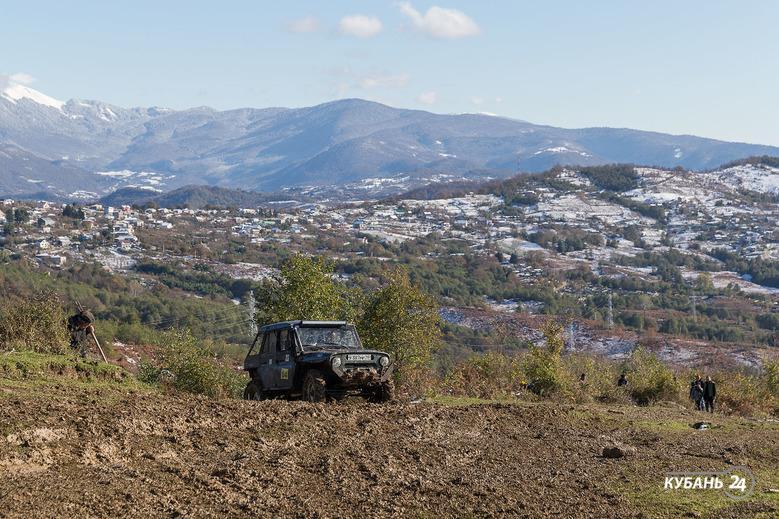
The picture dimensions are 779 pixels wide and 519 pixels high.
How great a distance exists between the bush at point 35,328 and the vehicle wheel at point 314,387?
638 cm

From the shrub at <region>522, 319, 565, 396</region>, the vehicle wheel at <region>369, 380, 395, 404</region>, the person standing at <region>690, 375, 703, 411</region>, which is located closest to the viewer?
the vehicle wheel at <region>369, 380, 395, 404</region>

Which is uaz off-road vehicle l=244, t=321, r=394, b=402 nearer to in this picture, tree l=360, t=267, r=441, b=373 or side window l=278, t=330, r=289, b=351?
side window l=278, t=330, r=289, b=351

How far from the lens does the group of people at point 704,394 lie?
27.0 meters

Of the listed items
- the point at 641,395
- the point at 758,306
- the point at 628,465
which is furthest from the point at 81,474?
the point at 758,306

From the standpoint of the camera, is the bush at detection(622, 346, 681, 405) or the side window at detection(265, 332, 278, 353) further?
the bush at detection(622, 346, 681, 405)

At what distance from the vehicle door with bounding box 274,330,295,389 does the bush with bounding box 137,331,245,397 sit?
15.2ft

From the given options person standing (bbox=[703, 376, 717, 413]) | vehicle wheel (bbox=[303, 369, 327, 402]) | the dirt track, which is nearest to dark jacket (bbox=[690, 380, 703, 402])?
person standing (bbox=[703, 376, 717, 413])

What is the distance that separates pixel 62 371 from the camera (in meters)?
17.3

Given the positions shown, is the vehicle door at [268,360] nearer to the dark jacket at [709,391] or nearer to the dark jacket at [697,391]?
the dark jacket at [709,391]

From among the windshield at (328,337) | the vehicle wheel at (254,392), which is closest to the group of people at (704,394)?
the windshield at (328,337)

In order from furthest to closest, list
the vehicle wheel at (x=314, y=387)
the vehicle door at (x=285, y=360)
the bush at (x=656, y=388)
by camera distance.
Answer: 1. the bush at (x=656, y=388)
2. the vehicle door at (x=285, y=360)
3. the vehicle wheel at (x=314, y=387)

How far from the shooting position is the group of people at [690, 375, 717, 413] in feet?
88.6

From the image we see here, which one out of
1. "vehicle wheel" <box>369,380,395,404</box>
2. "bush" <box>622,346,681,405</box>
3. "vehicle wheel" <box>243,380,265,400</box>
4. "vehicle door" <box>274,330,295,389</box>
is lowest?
"bush" <box>622,346,681,405</box>

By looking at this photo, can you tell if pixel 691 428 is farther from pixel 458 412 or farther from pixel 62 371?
pixel 62 371
